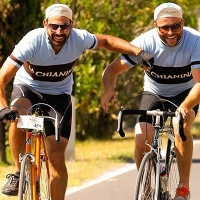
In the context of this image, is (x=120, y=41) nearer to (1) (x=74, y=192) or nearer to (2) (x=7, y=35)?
(1) (x=74, y=192)

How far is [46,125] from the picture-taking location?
825cm

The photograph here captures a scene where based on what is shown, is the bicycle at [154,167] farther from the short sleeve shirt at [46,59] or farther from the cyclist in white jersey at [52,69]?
the short sleeve shirt at [46,59]

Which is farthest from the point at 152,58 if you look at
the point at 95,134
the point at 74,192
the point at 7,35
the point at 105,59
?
the point at 95,134

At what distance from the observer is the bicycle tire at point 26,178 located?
7.54 metres

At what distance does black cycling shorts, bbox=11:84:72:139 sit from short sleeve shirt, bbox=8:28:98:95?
5 centimetres

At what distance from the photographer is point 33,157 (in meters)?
7.70

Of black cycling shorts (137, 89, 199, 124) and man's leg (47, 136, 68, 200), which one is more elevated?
black cycling shorts (137, 89, 199, 124)

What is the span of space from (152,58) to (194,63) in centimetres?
39

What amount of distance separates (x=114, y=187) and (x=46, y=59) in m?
3.34

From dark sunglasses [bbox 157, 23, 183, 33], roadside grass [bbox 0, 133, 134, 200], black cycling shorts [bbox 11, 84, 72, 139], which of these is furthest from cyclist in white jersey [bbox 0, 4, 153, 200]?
roadside grass [bbox 0, 133, 134, 200]

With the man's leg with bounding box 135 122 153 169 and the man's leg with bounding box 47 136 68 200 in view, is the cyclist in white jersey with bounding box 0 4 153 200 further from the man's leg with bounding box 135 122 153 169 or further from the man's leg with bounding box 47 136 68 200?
the man's leg with bounding box 135 122 153 169

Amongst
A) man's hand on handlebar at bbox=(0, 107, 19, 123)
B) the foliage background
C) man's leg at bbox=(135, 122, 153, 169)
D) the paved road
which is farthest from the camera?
the foliage background

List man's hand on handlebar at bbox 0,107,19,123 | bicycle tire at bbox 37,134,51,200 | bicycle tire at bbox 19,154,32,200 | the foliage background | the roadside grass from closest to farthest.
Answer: man's hand on handlebar at bbox 0,107,19,123 → bicycle tire at bbox 19,154,32,200 → bicycle tire at bbox 37,134,51,200 → the roadside grass → the foliage background

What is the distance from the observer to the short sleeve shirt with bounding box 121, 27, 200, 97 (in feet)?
27.5
